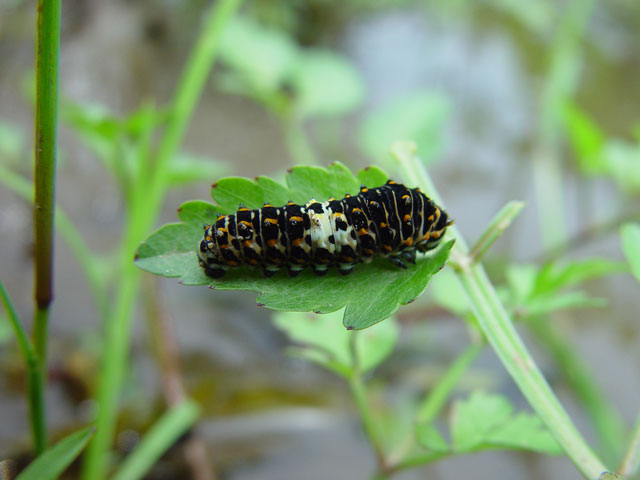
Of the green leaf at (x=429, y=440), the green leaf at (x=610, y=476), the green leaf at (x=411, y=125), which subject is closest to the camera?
the green leaf at (x=610, y=476)

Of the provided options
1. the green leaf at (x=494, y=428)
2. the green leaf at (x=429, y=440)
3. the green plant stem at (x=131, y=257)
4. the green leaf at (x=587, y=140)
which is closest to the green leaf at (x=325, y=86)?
the green plant stem at (x=131, y=257)

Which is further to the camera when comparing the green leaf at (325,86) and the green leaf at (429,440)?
the green leaf at (325,86)

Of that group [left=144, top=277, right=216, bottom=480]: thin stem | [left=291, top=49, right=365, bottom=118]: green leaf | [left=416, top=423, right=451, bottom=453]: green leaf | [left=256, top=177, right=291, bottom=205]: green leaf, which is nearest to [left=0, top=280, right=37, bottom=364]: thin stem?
[left=256, top=177, right=291, bottom=205]: green leaf

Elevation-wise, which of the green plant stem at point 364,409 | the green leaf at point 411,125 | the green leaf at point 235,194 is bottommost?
the green plant stem at point 364,409

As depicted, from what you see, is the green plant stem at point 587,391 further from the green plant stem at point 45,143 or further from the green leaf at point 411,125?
the green plant stem at point 45,143

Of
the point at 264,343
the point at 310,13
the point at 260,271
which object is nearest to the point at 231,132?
the point at 310,13

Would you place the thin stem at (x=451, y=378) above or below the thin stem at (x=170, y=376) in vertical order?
below
